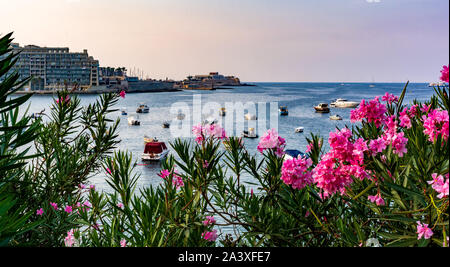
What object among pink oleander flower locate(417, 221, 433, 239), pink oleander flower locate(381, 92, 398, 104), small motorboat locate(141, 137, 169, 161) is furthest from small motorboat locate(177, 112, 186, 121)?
pink oleander flower locate(417, 221, 433, 239)

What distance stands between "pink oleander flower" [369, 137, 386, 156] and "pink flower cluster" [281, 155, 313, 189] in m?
0.32

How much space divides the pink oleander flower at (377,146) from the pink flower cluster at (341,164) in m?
0.04

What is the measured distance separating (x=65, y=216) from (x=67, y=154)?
55 centimetres

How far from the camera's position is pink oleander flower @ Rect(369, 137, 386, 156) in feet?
4.94

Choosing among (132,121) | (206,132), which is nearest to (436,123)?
(206,132)

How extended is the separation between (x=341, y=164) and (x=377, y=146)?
16 cm

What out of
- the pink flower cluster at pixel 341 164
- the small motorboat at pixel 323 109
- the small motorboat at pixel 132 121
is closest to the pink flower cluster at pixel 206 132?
the pink flower cluster at pixel 341 164

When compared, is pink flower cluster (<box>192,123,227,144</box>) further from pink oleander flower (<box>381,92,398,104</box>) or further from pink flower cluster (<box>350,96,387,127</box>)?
pink oleander flower (<box>381,92,398,104</box>)

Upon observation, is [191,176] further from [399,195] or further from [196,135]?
[399,195]

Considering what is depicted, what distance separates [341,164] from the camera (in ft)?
5.20

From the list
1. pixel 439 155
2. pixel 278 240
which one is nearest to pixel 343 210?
pixel 278 240

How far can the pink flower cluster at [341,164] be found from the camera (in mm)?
1520

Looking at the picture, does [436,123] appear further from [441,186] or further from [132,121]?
[132,121]

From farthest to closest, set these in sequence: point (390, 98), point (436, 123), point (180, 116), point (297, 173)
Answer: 1. point (180, 116)
2. point (390, 98)
3. point (297, 173)
4. point (436, 123)
